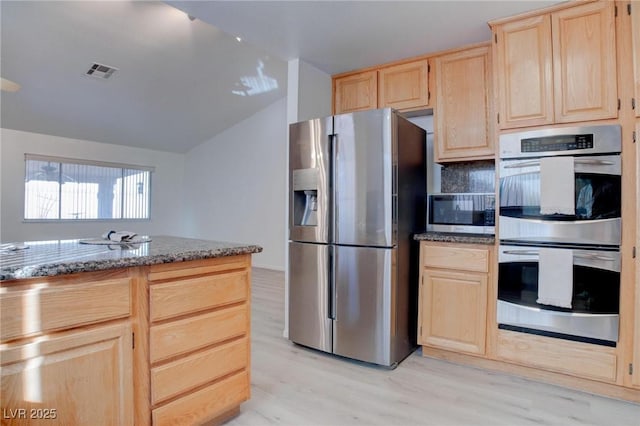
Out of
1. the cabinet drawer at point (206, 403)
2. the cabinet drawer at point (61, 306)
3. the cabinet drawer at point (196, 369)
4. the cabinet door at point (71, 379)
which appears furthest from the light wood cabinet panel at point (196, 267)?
the cabinet drawer at point (206, 403)

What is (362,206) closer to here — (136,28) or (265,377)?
(265,377)

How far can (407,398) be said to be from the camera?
79.9 inches

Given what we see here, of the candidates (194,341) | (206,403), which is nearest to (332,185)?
(194,341)

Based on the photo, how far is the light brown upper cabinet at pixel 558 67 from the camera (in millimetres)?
2082

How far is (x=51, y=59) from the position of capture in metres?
4.40

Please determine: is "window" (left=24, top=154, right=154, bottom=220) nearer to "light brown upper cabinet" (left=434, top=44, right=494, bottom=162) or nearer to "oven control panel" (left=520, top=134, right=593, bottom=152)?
"light brown upper cabinet" (left=434, top=44, right=494, bottom=162)

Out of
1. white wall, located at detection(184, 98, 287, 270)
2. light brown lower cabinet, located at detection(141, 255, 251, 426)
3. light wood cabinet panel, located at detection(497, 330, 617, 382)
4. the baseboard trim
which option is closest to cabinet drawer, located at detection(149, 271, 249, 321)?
light brown lower cabinet, located at detection(141, 255, 251, 426)

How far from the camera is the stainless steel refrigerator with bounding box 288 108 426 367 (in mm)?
2398

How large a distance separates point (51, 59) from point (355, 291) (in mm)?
4760

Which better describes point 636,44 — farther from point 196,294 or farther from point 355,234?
point 196,294

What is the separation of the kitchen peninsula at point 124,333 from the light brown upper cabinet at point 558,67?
2.01 meters

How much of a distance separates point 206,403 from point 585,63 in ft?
9.26

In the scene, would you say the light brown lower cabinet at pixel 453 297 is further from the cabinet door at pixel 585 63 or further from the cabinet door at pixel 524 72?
the cabinet door at pixel 585 63

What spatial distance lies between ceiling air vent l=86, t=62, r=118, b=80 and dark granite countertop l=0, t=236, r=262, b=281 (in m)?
3.79
